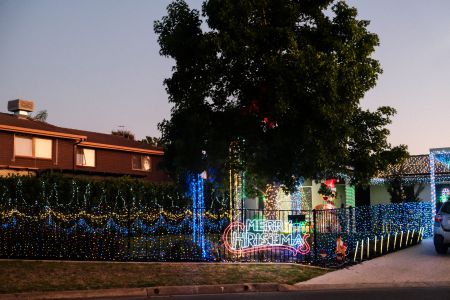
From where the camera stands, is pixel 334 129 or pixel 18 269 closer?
pixel 18 269

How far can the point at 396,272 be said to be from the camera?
46.5ft

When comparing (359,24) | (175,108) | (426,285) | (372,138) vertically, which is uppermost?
(359,24)

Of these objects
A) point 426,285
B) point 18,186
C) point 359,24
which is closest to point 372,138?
point 359,24

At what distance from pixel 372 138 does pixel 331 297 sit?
299 inches

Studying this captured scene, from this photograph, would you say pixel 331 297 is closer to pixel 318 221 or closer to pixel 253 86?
pixel 318 221

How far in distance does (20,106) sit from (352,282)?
32086 mm

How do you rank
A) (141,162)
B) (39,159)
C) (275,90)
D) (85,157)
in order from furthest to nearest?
(141,162) → (85,157) → (39,159) → (275,90)

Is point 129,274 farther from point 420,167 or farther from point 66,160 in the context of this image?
point 420,167

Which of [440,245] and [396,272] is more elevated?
[440,245]

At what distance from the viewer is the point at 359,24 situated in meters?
17.1

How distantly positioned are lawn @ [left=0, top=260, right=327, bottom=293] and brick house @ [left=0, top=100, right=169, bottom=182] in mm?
19144

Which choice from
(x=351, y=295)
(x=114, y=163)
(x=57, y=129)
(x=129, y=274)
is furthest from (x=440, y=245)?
(x=114, y=163)

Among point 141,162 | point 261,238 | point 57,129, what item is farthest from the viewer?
point 141,162

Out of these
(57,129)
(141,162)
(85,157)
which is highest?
(57,129)
